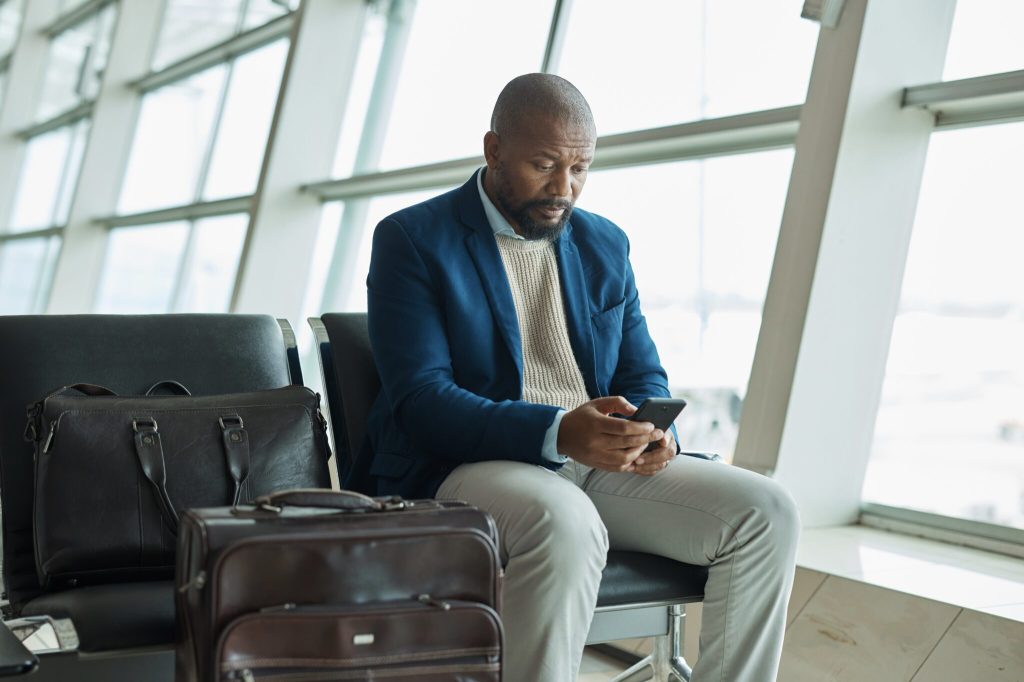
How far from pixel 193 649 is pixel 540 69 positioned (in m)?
3.12

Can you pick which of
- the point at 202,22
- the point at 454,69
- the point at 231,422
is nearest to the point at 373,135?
the point at 454,69

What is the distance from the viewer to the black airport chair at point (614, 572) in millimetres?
1655

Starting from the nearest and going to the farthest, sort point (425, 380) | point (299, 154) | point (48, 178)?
point (425, 380), point (299, 154), point (48, 178)

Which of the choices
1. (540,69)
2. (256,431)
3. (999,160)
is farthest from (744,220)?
(256,431)

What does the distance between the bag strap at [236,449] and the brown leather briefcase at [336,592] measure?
1.13 ft

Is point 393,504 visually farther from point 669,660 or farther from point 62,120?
point 62,120

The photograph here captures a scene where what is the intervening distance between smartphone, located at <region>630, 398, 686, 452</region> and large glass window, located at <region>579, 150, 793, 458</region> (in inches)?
55.8

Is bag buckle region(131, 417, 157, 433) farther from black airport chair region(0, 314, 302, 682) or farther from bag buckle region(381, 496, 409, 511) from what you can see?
bag buckle region(381, 496, 409, 511)

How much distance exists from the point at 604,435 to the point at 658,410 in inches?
3.8

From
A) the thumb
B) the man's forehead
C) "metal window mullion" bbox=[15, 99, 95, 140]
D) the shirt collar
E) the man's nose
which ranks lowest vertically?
the thumb

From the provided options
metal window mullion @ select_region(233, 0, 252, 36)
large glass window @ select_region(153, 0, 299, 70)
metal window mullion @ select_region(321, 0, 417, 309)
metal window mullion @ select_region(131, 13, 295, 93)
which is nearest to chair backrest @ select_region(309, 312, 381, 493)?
metal window mullion @ select_region(321, 0, 417, 309)

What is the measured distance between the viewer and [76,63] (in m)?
9.66

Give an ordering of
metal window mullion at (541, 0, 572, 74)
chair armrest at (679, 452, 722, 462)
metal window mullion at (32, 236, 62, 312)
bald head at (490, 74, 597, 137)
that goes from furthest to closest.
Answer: metal window mullion at (32, 236, 62, 312) < metal window mullion at (541, 0, 572, 74) < chair armrest at (679, 452, 722, 462) < bald head at (490, 74, 597, 137)

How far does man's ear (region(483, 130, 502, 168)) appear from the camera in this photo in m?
1.91
